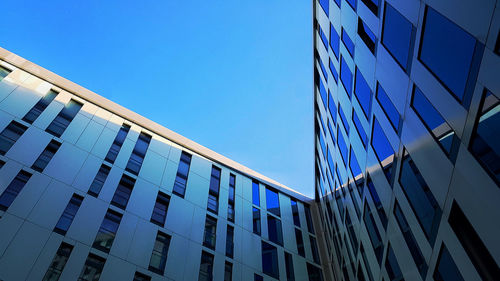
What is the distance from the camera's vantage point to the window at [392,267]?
1434 cm

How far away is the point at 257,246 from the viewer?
90.5ft

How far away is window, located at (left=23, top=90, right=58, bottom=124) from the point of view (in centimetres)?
A: 2231

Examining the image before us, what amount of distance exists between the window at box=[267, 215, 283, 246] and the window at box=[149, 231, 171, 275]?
32.5ft

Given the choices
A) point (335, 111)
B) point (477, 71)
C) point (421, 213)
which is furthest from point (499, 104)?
point (335, 111)

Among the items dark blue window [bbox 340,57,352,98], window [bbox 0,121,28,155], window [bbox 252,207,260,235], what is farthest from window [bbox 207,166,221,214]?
dark blue window [bbox 340,57,352,98]

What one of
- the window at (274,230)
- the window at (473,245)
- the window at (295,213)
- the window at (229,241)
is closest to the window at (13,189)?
the window at (229,241)

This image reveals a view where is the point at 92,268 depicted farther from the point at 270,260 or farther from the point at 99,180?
the point at 270,260

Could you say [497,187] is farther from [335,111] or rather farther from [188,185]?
[188,185]

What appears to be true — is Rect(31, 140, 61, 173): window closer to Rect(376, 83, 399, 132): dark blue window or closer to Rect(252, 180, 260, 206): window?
Rect(252, 180, 260, 206): window

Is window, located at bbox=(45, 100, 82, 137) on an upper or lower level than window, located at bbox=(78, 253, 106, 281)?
upper

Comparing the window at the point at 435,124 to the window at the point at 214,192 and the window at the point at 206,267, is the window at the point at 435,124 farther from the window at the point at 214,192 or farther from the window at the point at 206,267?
the window at the point at 214,192

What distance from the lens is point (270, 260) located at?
90.1 ft

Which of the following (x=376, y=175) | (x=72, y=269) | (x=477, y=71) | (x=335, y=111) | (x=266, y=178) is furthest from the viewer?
(x=266, y=178)

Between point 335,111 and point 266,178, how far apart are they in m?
13.8
